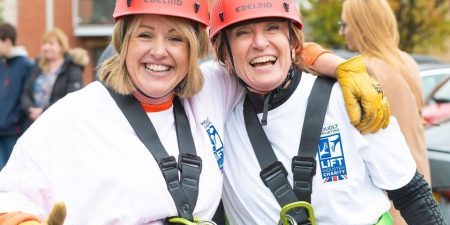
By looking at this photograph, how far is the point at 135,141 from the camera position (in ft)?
7.97

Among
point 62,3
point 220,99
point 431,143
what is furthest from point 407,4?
point 220,99

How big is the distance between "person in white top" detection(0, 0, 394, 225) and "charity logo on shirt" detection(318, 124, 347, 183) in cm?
18

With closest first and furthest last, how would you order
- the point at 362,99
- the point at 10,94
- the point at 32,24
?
the point at 362,99
the point at 10,94
the point at 32,24

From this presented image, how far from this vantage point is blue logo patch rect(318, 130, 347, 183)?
2.60 meters

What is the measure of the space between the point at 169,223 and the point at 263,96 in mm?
694

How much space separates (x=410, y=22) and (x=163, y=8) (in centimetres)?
1597

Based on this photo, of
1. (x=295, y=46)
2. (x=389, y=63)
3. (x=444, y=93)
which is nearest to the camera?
(x=295, y=46)

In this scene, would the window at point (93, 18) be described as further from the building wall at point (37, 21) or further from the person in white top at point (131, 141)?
the person in white top at point (131, 141)

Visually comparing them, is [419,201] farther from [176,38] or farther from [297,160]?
[176,38]

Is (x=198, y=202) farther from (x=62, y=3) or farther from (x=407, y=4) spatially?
(x=62, y=3)

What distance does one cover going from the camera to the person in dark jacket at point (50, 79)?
6906 millimetres

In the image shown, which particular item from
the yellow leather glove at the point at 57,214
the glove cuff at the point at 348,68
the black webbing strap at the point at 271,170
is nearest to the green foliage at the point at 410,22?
the glove cuff at the point at 348,68

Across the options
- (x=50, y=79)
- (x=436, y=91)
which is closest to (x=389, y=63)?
(x=436, y=91)

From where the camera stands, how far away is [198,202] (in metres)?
2.49
